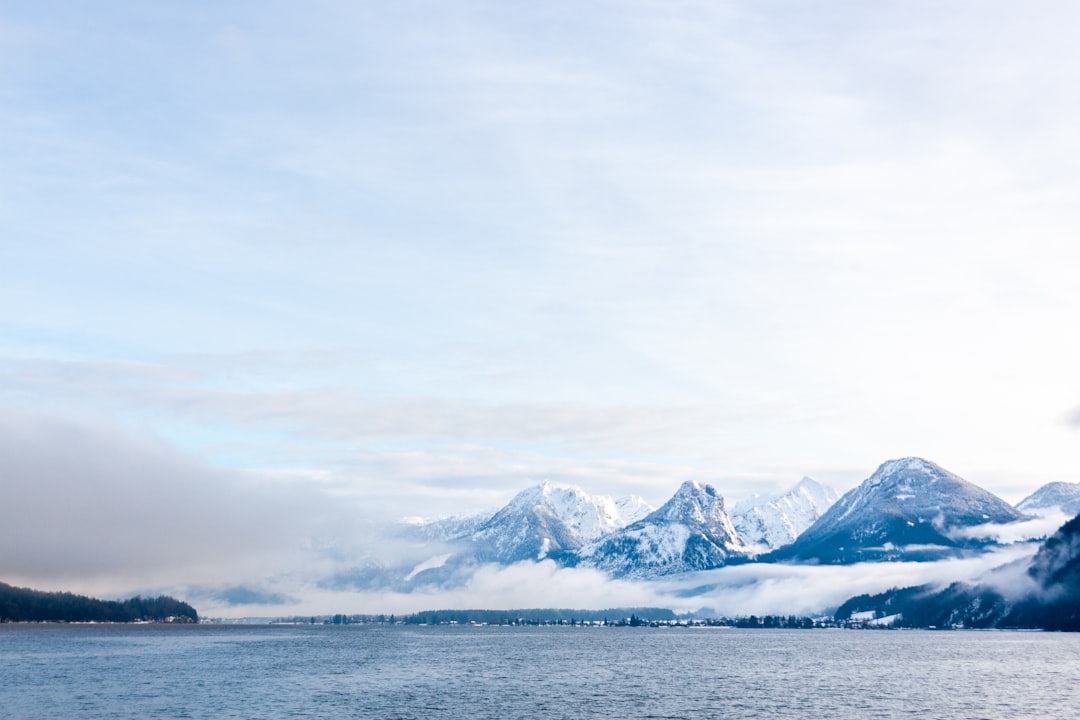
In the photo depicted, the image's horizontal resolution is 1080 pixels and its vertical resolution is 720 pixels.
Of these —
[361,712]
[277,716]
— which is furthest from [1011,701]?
[277,716]

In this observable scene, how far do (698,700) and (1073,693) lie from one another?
59349mm

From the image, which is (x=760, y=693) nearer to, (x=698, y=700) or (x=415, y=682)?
(x=698, y=700)

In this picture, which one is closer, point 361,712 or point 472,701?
point 361,712

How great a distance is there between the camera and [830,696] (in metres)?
168

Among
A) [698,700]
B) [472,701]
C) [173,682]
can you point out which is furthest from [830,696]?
[173,682]

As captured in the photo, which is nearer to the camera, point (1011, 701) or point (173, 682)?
point (1011, 701)

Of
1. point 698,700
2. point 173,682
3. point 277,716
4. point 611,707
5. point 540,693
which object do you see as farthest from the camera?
point 173,682

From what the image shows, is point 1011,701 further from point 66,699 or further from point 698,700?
point 66,699

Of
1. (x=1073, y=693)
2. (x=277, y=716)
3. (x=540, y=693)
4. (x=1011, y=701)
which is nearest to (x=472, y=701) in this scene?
(x=540, y=693)

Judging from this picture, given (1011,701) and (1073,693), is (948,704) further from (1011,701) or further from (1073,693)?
(1073,693)

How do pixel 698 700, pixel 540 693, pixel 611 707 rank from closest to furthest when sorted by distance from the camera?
pixel 611 707
pixel 698 700
pixel 540 693

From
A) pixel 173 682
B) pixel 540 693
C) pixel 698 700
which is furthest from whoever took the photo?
pixel 173 682

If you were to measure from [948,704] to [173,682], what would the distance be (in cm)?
13022

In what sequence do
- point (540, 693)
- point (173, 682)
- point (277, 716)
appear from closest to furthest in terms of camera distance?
point (277, 716), point (540, 693), point (173, 682)
